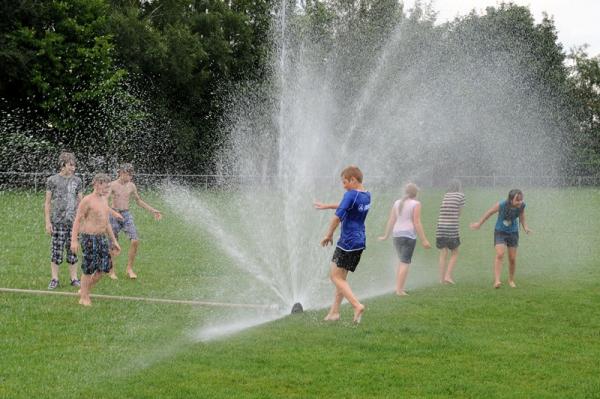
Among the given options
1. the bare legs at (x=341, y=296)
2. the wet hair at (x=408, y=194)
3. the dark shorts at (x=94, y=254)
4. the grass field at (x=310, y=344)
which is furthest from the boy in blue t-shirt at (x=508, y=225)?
the dark shorts at (x=94, y=254)

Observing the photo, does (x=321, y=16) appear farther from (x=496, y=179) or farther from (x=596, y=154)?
(x=596, y=154)

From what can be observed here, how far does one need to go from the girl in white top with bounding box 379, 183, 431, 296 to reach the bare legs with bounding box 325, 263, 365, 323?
2512 mm

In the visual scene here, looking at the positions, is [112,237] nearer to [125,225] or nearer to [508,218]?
[125,225]

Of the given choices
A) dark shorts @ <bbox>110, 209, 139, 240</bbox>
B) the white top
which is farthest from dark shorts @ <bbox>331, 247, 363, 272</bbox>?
dark shorts @ <bbox>110, 209, 139, 240</bbox>

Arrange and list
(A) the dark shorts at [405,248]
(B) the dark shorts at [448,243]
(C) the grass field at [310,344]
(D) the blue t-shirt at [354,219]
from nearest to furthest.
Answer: (C) the grass field at [310,344], (D) the blue t-shirt at [354,219], (A) the dark shorts at [405,248], (B) the dark shorts at [448,243]

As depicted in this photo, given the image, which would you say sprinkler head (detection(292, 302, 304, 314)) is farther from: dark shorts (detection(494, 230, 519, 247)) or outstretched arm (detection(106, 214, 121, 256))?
dark shorts (detection(494, 230, 519, 247))

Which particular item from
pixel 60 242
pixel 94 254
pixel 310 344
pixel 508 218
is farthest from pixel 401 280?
pixel 60 242

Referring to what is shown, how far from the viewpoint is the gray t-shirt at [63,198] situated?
12.4 m

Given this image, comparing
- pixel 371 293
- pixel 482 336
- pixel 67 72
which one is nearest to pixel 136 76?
pixel 67 72

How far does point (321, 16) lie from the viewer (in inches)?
1770

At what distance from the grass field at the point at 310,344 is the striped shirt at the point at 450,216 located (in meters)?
0.86

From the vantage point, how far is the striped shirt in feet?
46.3

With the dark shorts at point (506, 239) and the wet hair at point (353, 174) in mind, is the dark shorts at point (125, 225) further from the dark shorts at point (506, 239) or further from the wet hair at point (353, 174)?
the dark shorts at point (506, 239)

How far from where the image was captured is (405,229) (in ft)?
41.5
